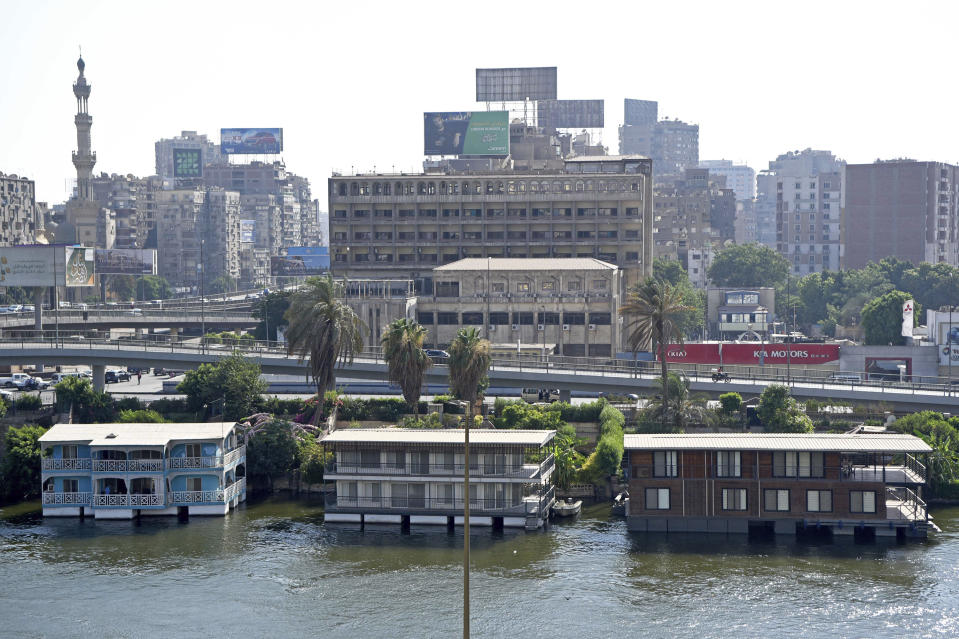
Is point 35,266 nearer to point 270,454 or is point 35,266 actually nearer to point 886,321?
point 270,454

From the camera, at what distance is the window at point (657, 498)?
76.4 m

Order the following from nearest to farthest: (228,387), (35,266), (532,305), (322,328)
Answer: (322,328)
(228,387)
(35,266)
(532,305)

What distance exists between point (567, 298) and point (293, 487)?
177 ft

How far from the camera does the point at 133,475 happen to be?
81.8 metres

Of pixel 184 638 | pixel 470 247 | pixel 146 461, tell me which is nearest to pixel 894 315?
pixel 470 247

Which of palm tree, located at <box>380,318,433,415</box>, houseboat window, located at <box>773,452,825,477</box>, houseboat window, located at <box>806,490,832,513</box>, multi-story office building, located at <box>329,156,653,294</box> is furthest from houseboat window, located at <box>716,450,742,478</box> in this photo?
multi-story office building, located at <box>329,156,653,294</box>

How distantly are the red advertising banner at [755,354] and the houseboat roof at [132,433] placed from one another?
62.0 m

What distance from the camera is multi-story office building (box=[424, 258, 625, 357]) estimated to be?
13625cm

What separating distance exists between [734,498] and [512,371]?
1202 inches

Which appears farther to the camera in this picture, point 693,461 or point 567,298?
point 567,298

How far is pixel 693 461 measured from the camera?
7625 centimetres

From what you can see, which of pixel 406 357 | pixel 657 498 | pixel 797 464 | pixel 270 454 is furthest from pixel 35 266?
pixel 797 464

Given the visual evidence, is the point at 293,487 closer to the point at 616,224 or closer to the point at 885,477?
→ the point at 885,477

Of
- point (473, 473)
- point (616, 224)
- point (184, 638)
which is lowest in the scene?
point (184, 638)
